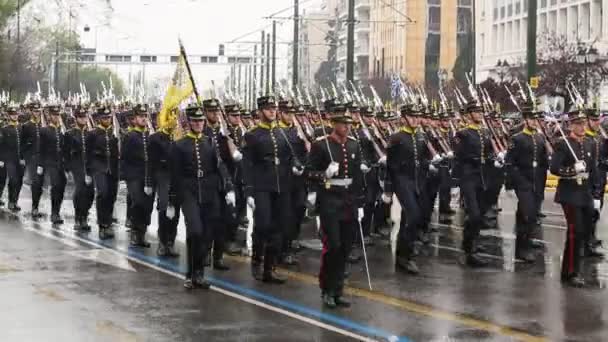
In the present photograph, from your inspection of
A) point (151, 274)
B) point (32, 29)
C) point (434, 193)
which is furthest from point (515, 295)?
point (32, 29)

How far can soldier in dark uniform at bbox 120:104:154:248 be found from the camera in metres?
16.2

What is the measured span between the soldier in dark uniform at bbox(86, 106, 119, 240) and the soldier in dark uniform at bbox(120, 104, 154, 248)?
0.85m

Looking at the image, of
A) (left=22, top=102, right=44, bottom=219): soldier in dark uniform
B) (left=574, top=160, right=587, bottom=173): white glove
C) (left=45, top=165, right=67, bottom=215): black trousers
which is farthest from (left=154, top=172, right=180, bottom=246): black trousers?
(left=22, top=102, right=44, bottom=219): soldier in dark uniform

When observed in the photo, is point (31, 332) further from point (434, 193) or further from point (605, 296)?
point (434, 193)

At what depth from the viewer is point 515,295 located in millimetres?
12109

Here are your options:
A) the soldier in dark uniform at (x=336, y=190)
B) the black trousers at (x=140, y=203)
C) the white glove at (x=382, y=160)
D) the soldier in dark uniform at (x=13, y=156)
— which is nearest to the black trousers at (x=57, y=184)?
the soldier in dark uniform at (x=13, y=156)

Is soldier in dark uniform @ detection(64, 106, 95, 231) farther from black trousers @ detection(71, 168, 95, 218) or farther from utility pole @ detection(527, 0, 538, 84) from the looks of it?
utility pole @ detection(527, 0, 538, 84)

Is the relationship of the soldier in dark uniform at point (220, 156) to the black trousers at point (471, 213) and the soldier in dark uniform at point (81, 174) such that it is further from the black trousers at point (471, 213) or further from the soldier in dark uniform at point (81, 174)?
the soldier in dark uniform at point (81, 174)

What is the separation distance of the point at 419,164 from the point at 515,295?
252 cm

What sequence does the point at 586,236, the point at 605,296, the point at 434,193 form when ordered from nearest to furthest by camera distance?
the point at 605,296 → the point at 586,236 → the point at 434,193

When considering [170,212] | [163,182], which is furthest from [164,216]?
[170,212]

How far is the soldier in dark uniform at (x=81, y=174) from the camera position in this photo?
708 inches

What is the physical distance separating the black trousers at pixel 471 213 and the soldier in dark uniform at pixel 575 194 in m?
1.47

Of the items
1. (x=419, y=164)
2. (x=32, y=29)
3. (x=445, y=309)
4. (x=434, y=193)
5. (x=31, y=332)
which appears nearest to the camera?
(x=31, y=332)
